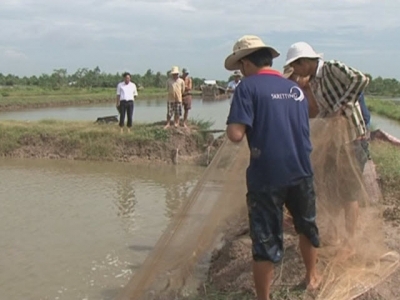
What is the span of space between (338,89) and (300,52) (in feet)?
1.18

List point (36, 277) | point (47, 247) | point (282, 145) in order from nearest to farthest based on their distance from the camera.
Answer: point (282, 145) < point (36, 277) < point (47, 247)

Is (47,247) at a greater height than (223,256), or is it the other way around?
(223,256)

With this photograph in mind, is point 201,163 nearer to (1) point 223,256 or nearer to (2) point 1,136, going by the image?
(2) point 1,136

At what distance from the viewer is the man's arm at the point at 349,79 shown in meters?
3.58

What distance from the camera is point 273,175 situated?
3.02 metres

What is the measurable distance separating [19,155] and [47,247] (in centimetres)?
737

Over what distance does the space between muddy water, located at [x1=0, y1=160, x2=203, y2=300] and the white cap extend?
8.85ft

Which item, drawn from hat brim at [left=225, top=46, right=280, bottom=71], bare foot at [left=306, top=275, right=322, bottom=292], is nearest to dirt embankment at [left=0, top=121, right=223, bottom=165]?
bare foot at [left=306, top=275, right=322, bottom=292]

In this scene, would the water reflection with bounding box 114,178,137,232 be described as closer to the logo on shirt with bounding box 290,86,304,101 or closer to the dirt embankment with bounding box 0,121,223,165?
the dirt embankment with bounding box 0,121,223,165

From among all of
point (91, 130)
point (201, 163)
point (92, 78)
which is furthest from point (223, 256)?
point (92, 78)

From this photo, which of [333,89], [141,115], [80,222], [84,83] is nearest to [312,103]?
[333,89]

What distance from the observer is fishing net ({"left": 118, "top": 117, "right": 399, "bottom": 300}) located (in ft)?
12.2

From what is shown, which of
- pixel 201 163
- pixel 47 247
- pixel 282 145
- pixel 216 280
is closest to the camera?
pixel 282 145

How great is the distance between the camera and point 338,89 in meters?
3.65
